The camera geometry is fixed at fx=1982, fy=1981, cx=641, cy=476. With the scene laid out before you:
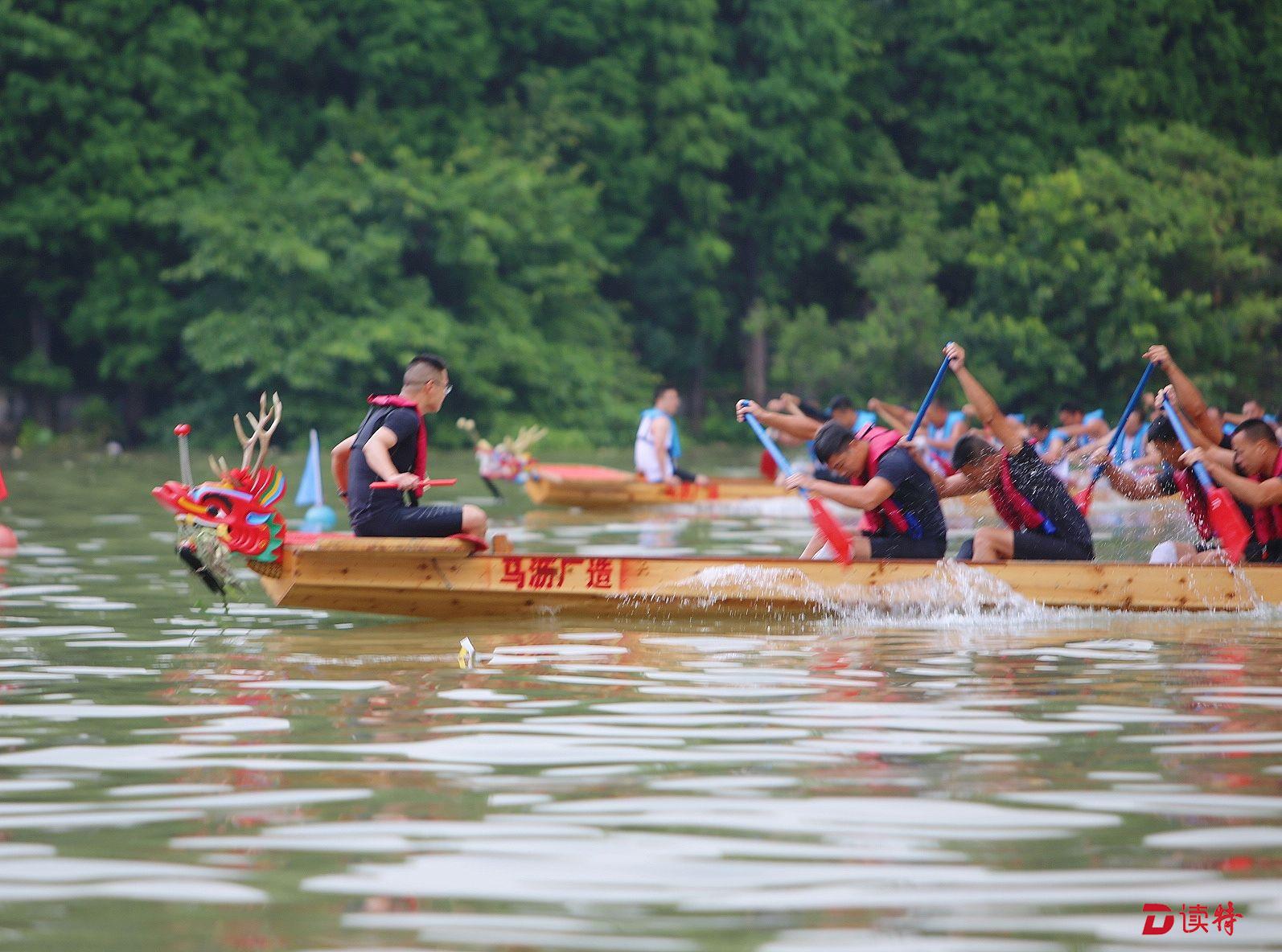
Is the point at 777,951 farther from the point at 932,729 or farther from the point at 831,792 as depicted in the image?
the point at 932,729

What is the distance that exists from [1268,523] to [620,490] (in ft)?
33.3

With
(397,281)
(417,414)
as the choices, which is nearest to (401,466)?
(417,414)

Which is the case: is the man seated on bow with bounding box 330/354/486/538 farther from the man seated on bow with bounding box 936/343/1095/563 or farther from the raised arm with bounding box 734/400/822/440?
the man seated on bow with bounding box 936/343/1095/563

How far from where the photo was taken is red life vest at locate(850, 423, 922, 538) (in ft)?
35.4

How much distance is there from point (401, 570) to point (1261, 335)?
28.0m

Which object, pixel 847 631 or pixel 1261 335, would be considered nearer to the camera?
pixel 847 631

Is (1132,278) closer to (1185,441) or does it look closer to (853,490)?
(1185,441)

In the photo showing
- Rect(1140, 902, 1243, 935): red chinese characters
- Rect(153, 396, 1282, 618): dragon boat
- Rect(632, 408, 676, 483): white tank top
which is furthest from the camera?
Rect(632, 408, 676, 483): white tank top

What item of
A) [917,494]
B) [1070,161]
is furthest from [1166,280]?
[917,494]

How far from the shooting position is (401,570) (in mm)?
10555

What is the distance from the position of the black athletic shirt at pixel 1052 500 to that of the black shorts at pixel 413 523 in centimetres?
321

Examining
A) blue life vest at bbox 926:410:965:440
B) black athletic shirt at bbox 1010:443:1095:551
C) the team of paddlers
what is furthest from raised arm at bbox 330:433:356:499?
blue life vest at bbox 926:410:965:440

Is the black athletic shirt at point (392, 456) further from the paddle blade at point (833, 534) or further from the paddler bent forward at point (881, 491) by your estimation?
the paddle blade at point (833, 534)

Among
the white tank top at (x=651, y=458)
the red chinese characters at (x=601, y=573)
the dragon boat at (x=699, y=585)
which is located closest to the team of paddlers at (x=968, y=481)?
the dragon boat at (x=699, y=585)
